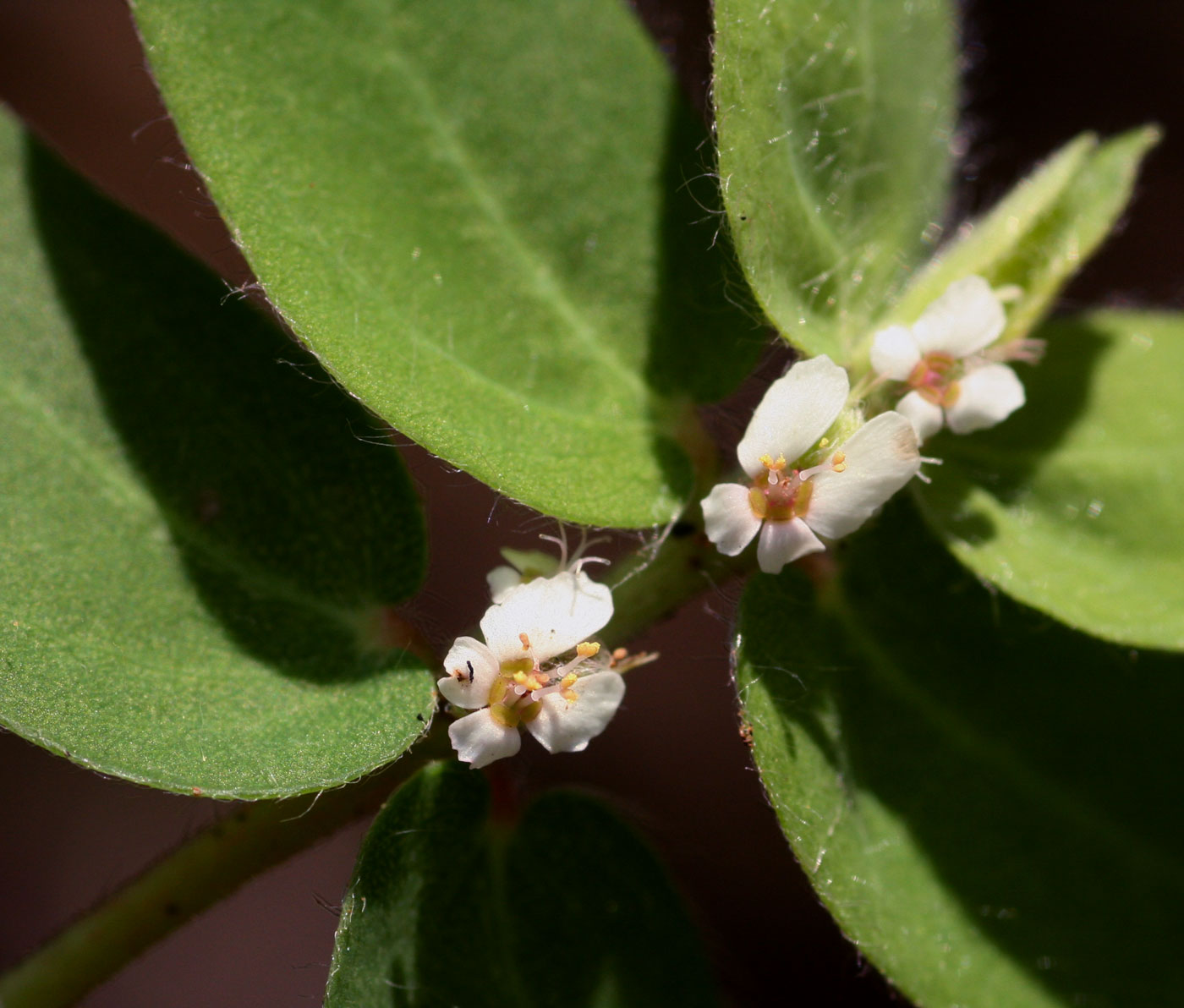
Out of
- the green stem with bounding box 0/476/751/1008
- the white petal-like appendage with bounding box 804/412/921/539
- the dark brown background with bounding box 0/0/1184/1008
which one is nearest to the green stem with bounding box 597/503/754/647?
the green stem with bounding box 0/476/751/1008

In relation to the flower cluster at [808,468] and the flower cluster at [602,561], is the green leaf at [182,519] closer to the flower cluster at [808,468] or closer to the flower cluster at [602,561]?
the flower cluster at [602,561]

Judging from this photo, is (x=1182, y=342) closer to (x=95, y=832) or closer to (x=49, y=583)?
(x=49, y=583)

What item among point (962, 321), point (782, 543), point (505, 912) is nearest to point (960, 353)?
point (962, 321)

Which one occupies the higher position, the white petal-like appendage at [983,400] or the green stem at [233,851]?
the white petal-like appendage at [983,400]

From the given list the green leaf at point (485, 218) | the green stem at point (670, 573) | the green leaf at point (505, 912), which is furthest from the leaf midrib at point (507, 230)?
the green leaf at point (505, 912)

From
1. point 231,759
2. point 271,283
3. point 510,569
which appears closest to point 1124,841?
point 510,569

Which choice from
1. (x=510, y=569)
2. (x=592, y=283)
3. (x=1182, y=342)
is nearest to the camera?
(x=510, y=569)

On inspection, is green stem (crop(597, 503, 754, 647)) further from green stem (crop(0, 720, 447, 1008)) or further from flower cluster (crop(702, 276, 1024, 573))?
green stem (crop(0, 720, 447, 1008))
